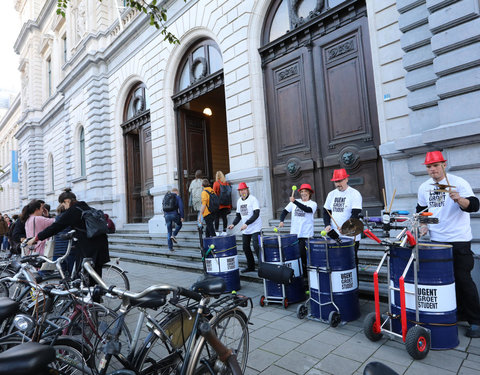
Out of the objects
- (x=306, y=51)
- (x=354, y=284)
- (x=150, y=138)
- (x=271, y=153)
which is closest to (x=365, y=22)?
(x=306, y=51)

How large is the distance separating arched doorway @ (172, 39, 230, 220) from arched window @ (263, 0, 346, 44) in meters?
2.05

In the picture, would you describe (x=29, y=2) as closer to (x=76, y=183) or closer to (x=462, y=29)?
(x=76, y=183)

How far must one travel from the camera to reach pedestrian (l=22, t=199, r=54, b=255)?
5.36m

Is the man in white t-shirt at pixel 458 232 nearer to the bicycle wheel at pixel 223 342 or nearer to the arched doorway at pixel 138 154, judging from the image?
the bicycle wheel at pixel 223 342

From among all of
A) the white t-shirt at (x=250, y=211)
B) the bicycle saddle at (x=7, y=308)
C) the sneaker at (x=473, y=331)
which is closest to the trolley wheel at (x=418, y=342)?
the sneaker at (x=473, y=331)

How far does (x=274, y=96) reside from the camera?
350 inches

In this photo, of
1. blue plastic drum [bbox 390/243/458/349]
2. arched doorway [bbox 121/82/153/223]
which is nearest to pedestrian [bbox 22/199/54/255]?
blue plastic drum [bbox 390/243/458/349]

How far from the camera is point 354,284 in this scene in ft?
13.4

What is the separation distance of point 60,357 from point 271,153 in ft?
24.4

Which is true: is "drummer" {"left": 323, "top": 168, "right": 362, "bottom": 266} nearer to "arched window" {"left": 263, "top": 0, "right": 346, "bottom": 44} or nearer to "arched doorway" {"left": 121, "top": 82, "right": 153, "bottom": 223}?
"arched window" {"left": 263, "top": 0, "right": 346, "bottom": 44}

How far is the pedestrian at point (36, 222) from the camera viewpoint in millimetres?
5359

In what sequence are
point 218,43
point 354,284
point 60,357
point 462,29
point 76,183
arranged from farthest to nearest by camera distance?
point 76,183, point 218,43, point 462,29, point 354,284, point 60,357

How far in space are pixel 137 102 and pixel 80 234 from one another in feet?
37.3

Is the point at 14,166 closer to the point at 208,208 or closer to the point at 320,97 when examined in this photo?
the point at 208,208
